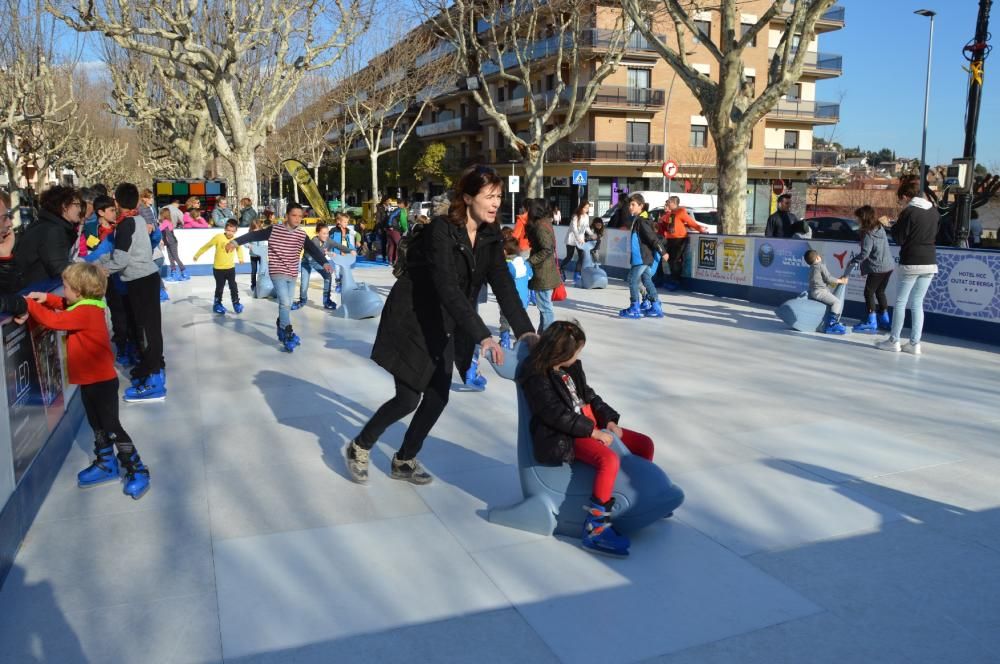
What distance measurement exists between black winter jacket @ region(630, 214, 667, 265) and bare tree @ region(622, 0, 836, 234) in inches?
168

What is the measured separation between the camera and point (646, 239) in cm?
1120

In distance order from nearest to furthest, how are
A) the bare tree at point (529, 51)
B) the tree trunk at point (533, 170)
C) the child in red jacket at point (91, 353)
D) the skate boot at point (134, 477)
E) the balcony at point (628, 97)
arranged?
the child in red jacket at point (91, 353) < the skate boot at point (134, 477) < the bare tree at point (529, 51) < the tree trunk at point (533, 170) < the balcony at point (628, 97)

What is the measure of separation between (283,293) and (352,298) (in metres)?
2.16

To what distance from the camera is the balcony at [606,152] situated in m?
46.5

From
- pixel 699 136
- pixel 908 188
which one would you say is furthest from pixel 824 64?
pixel 908 188

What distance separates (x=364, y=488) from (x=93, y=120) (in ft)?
178

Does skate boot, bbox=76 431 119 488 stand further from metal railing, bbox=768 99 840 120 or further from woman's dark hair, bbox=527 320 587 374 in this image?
metal railing, bbox=768 99 840 120

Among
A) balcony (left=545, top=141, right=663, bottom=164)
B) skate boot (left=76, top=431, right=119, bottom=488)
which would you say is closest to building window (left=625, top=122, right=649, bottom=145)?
balcony (left=545, top=141, right=663, bottom=164)

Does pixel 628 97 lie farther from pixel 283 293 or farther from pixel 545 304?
pixel 283 293

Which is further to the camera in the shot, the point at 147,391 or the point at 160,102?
the point at 160,102

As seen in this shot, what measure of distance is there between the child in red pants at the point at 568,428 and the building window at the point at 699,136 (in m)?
48.2

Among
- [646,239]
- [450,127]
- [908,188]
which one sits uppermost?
[450,127]

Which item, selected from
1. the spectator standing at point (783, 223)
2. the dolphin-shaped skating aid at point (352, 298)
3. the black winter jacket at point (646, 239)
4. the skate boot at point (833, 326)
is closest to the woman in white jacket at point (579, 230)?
the spectator standing at point (783, 223)

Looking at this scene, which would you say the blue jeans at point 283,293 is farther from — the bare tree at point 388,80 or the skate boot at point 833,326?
the bare tree at point 388,80
